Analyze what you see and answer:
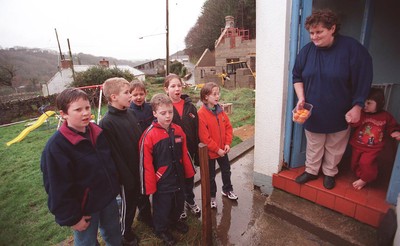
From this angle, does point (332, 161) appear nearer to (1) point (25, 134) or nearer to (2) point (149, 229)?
(2) point (149, 229)

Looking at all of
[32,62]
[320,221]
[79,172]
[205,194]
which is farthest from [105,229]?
[32,62]

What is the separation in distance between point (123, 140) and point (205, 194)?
94 centimetres

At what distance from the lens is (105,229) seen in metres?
1.99

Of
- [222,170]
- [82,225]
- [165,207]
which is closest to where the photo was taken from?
[82,225]

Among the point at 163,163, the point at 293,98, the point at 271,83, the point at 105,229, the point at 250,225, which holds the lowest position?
the point at 250,225

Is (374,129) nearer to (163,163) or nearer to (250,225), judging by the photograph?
(250,225)

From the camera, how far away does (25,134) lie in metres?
9.87

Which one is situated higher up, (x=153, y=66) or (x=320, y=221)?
(x=153, y=66)

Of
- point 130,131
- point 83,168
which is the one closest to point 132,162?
point 130,131

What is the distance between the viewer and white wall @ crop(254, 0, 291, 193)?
7.99ft

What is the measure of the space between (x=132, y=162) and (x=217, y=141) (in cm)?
109

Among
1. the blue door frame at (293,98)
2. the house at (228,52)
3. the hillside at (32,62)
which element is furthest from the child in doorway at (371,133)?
the hillside at (32,62)

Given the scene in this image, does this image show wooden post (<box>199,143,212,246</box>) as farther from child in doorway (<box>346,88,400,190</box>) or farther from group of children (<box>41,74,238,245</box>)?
child in doorway (<box>346,88,400,190</box>)

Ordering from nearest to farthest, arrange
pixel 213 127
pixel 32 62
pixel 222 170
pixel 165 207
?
pixel 165 207
pixel 213 127
pixel 222 170
pixel 32 62
